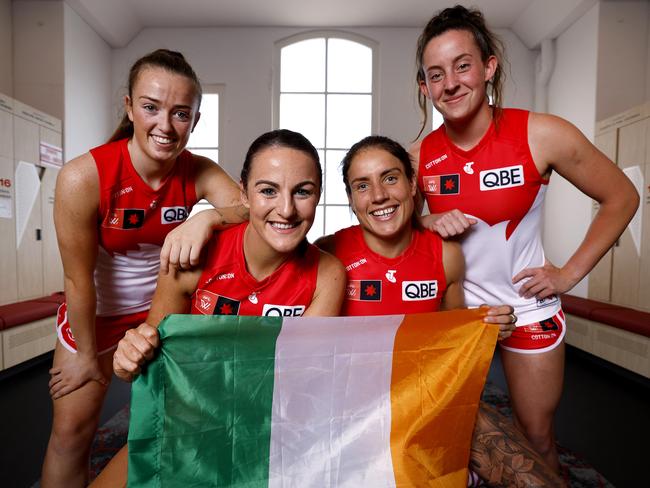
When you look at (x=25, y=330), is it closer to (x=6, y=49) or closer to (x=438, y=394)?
(x=6, y=49)

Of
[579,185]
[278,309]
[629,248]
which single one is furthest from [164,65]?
[629,248]

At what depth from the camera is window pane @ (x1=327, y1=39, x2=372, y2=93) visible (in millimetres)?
7125

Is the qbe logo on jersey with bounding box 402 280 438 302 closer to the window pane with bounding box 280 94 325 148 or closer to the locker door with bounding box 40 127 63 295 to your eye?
the locker door with bounding box 40 127 63 295

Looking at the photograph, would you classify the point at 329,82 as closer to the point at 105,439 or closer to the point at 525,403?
the point at 105,439

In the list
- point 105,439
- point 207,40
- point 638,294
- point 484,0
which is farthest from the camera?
point 207,40

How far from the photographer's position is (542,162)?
166cm

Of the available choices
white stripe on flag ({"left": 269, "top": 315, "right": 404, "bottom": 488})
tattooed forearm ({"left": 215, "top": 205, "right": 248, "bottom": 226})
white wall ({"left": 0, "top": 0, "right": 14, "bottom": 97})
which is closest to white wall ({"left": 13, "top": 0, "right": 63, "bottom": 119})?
white wall ({"left": 0, "top": 0, "right": 14, "bottom": 97})

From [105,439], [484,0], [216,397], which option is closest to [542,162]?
[216,397]

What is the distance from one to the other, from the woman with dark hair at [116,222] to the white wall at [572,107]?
5.22m

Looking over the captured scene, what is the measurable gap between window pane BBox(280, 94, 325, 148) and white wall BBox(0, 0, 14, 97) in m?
3.28

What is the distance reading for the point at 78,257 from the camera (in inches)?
65.1

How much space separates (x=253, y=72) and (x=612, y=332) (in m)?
5.37

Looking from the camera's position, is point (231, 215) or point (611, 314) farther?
point (611, 314)

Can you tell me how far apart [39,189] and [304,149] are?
4458 millimetres
